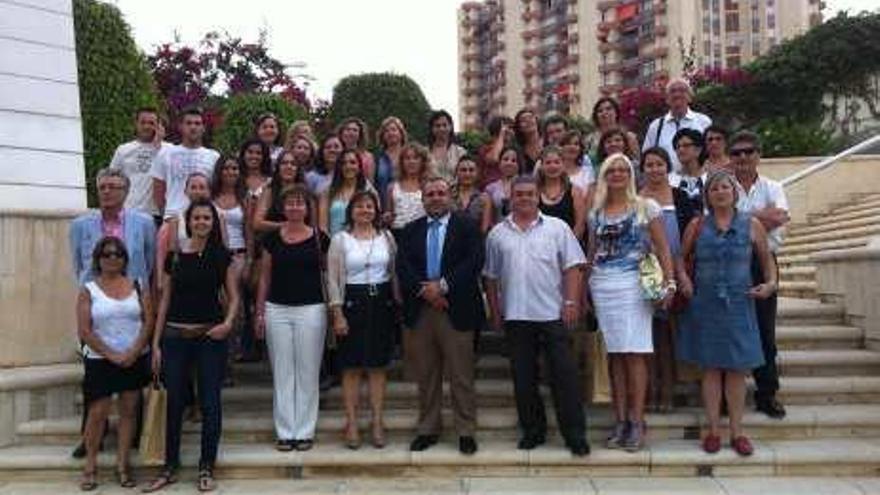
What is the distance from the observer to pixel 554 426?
6.46 m

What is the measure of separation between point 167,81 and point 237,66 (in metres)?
3.02

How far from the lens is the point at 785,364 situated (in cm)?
708

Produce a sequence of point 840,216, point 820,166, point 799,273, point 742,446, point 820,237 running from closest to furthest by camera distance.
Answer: point 742,446 < point 799,273 < point 820,237 < point 820,166 < point 840,216

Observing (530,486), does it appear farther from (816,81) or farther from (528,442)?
(816,81)

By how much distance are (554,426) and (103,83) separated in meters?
8.13

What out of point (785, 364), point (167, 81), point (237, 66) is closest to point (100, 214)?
point (785, 364)

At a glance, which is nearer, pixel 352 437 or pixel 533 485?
pixel 533 485

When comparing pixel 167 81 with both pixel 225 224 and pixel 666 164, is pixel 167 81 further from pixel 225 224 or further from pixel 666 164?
pixel 666 164

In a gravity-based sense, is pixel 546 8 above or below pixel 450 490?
above

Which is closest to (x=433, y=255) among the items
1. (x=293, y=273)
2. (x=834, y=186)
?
(x=293, y=273)

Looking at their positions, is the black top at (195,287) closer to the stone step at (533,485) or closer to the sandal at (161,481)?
the sandal at (161,481)

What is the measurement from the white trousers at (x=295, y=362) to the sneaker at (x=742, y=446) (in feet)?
9.10

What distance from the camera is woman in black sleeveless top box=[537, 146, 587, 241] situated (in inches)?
249

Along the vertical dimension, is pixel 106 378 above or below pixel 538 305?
below
